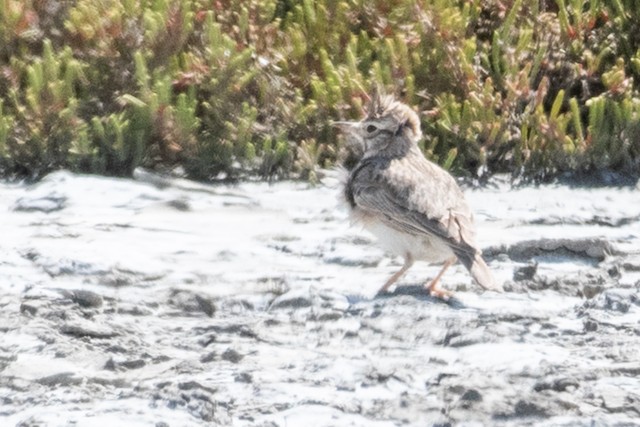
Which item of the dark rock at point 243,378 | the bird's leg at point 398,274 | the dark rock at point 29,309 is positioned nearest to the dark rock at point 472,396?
the dark rock at point 243,378

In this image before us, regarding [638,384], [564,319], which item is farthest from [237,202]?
[638,384]

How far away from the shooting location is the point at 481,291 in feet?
23.7

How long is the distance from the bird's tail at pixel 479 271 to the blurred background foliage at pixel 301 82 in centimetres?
229

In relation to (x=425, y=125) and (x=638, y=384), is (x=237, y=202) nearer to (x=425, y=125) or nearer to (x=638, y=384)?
(x=425, y=125)

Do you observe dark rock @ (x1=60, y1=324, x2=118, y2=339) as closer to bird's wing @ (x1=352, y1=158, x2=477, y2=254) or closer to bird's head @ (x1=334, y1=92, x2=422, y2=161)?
bird's wing @ (x1=352, y1=158, x2=477, y2=254)

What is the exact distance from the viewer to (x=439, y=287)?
734 cm

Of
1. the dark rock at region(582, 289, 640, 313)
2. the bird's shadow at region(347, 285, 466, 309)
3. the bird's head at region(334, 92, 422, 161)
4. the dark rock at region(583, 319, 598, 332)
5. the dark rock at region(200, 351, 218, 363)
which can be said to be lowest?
the dark rock at region(200, 351, 218, 363)

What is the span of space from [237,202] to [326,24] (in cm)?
213

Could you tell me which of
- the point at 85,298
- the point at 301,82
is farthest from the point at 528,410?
the point at 301,82

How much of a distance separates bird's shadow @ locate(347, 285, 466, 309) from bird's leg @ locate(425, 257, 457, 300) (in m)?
0.02

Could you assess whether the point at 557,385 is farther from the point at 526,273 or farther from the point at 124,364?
the point at 124,364

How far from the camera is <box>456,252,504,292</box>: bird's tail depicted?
6.88m

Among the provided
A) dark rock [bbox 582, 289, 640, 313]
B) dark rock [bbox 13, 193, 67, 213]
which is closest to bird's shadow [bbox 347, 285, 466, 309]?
dark rock [bbox 582, 289, 640, 313]

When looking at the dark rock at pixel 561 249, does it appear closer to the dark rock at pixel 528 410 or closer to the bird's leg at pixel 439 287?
the bird's leg at pixel 439 287
